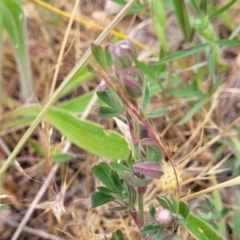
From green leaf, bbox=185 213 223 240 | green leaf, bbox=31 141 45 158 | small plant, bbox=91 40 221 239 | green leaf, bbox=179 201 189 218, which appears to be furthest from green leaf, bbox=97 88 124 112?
green leaf, bbox=31 141 45 158

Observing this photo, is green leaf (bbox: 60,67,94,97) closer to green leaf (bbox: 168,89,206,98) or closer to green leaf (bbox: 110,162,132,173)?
green leaf (bbox: 168,89,206,98)

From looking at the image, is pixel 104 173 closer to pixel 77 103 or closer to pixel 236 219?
pixel 236 219

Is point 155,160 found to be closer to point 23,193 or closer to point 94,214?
point 94,214

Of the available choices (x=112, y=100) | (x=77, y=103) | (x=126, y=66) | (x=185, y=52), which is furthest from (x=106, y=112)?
(x=77, y=103)

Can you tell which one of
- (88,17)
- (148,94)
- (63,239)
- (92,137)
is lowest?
(63,239)

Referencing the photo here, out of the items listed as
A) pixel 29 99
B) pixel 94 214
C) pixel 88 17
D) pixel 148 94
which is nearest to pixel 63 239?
pixel 94 214
